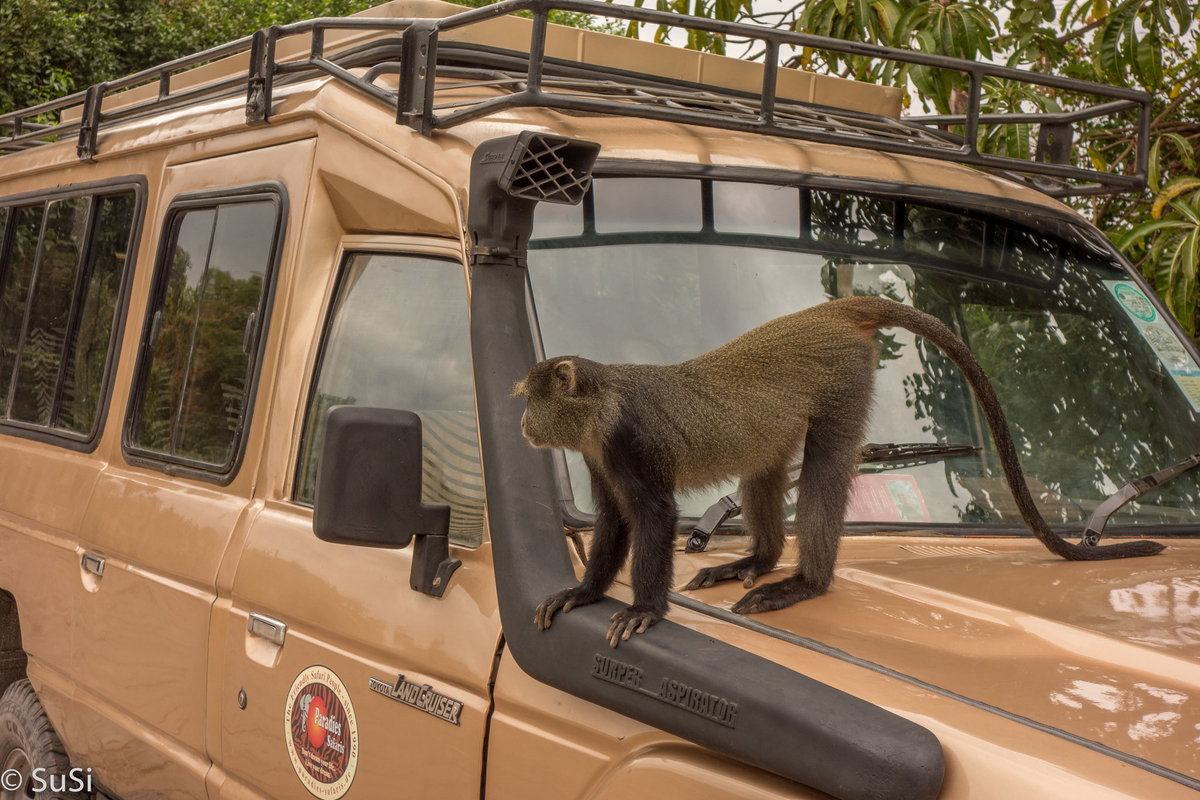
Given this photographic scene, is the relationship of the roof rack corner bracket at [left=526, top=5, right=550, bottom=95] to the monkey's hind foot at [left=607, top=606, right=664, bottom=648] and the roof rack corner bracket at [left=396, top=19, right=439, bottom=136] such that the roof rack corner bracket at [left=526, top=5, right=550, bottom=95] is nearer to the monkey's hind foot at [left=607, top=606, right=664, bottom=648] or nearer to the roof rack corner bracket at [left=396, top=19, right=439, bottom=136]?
the roof rack corner bracket at [left=396, top=19, right=439, bottom=136]

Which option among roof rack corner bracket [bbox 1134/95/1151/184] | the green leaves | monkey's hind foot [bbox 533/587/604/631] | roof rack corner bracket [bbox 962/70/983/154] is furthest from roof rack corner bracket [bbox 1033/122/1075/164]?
monkey's hind foot [bbox 533/587/604/631]

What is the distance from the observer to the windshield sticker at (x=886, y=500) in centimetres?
273

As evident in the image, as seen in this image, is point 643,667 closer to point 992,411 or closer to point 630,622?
point 630,622

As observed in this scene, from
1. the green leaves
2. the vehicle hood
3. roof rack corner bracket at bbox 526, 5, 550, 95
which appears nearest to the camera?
the vehicle hood

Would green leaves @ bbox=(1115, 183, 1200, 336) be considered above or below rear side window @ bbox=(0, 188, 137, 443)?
above

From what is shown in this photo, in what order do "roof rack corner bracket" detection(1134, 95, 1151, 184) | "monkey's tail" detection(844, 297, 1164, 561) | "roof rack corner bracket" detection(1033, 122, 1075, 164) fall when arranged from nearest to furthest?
"monkey's tail" detection(844, 297, 1164, 561), "roof rack corner bracket" detection(1134, 95, 1151, 184), "roof rack corner bracket" detection(1033, 122, 1075, 164)

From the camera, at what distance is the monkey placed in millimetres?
2225

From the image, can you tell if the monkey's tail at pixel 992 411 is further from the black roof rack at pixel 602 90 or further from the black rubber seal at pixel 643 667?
the black rubber seal at pixel 643 667

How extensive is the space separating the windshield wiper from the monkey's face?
43 cm

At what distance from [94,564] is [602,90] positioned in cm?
219

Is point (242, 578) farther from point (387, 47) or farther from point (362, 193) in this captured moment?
point (387, 47)

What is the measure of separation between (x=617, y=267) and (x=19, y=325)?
3.39 m

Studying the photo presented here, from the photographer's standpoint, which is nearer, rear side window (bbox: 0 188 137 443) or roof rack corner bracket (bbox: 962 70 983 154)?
roof rack corner bracket (bbox: 962 70 983 154)

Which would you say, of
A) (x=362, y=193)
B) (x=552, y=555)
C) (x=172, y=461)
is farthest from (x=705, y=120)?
(x=172, y=461)
